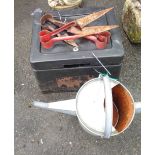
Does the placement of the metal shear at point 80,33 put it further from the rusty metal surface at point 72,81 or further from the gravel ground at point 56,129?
the gravel ground at point 56,129

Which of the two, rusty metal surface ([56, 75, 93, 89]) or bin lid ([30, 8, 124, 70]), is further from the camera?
rusty metal surface ([56, 75, 93, 89])

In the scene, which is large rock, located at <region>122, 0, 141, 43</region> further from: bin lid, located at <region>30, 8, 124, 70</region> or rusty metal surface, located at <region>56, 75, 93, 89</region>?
rusty metal surface, located at <region>56, 75, 93, 89</region>

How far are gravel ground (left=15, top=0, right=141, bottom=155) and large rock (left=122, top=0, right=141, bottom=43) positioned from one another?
11 centimetres

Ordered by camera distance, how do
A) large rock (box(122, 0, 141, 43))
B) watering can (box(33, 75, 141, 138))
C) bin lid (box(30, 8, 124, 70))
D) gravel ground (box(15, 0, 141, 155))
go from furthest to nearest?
large rock (box(122, 0, 141, 43)) → gravel ground (box(15, 0, 141, 155)) → bin lid (box(30, 8, 124, 70)) → watering can (box(33, 75, 141, 138))

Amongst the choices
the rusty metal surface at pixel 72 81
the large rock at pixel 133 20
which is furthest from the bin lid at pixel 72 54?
the large rock at pixel 133 20

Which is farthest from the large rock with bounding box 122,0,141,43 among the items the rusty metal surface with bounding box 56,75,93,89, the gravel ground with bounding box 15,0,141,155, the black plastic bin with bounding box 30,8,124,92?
the rusty metal surface with bounding box 56,75,93,89

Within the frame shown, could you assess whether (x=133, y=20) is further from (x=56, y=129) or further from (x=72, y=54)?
(x=56, y=129)

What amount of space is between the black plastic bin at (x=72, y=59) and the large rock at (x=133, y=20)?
0.22 meters

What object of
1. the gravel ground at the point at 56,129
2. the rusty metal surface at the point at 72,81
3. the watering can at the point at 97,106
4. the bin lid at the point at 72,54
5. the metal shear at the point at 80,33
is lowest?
the gravel ground at the point at 56,129

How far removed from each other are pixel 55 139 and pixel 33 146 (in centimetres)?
11

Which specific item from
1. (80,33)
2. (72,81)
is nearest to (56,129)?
(72,81)

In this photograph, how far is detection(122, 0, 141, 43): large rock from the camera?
54.2 inches

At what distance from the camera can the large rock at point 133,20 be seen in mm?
1378

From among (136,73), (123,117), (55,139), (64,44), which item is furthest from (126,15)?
(55,139)
